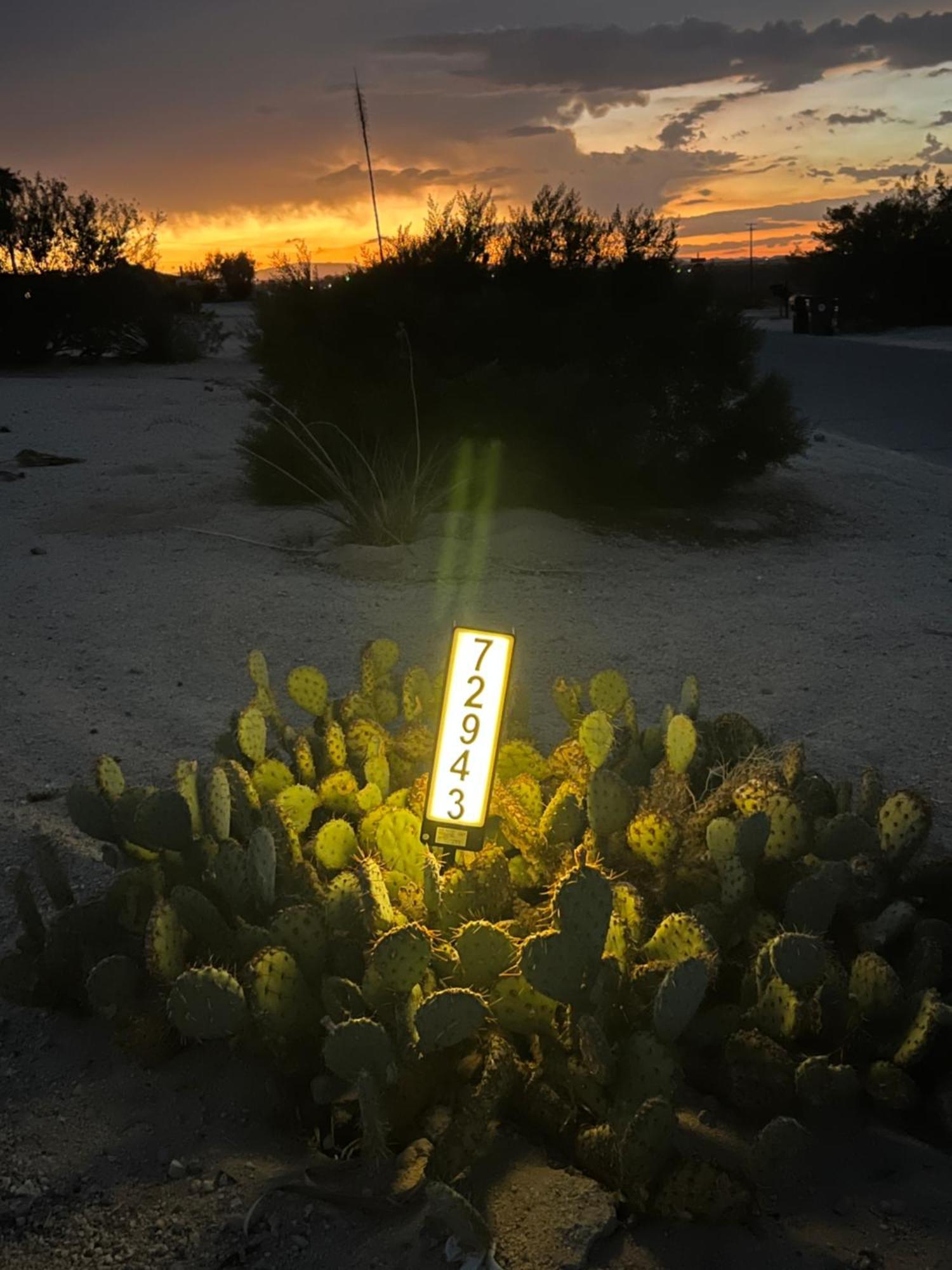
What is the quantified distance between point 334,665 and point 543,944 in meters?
3.15

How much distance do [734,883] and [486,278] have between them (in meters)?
7.18

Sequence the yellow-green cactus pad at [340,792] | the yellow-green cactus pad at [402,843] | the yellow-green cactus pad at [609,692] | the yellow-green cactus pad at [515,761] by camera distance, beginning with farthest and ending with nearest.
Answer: the yellow-green cactus pad at [609,692], the yellow-green cactus pad at [515,761], the yellow-green cactus pad at [340,792], the yellow-green cactus pad at [402,843]

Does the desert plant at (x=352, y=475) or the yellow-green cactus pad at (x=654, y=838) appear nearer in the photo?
the yellow-green cactus pad at (x=654, y=838)

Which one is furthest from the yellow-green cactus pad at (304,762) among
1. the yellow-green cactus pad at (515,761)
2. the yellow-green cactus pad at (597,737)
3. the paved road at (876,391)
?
the paved road at (876,391)

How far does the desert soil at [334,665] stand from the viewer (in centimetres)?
211

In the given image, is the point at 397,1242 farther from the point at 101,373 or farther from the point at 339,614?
the point at 101,373

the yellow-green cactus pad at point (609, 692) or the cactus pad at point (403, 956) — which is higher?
the yellow-green cactus pad at point (609, 692)

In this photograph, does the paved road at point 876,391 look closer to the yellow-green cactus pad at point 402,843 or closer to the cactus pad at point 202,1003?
the yellow-green cactus pad at point 402,843

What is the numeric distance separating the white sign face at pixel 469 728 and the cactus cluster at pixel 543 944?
116 millimetres

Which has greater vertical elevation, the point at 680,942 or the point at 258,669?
the point at 258,669

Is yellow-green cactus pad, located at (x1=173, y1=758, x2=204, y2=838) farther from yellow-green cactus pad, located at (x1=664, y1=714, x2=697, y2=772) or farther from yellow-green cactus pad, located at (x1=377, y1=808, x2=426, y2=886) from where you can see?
yellow-green cactus pad, located at (x1=664, y1=714, x2=697, y2=772)

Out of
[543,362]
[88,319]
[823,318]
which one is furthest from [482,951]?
[823,318]

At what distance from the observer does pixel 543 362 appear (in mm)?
8547

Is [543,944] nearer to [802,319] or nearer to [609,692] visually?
[609,692]
